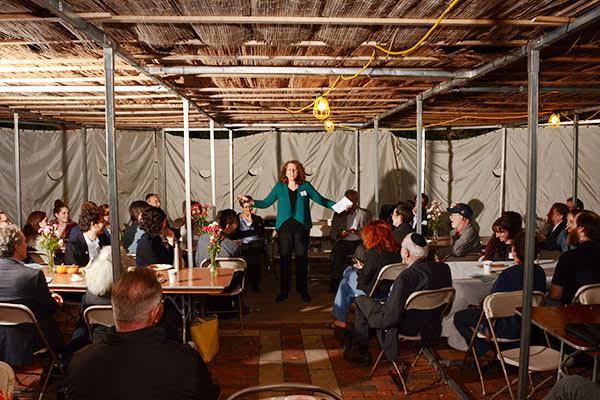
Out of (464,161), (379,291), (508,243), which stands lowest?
(379,291)

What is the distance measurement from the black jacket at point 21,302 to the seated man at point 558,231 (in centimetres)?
590

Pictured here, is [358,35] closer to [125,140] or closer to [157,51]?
[157,51]

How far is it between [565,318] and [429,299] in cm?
101

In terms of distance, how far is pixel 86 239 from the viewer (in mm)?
5895

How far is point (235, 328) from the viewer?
6285 mm

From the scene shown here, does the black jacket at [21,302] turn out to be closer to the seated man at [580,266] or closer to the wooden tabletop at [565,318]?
the wooden tabletop at [565,318]

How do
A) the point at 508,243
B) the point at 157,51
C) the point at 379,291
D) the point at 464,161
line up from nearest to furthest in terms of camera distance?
the point at 157,51 < the point at 379,291 < the point at 508,243 < the point at 464,161

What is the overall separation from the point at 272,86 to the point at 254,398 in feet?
10.6

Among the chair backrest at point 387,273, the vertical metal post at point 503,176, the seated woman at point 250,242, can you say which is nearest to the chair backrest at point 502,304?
the chair backrest at point 387,273

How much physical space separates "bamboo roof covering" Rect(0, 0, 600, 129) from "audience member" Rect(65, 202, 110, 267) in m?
1.37

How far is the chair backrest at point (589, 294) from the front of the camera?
423 cm

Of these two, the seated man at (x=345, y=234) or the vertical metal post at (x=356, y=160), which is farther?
the vertical metal post at (x=356, y=160)

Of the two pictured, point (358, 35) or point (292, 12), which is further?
point (358, 35)

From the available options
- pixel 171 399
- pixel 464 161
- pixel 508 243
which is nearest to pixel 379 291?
pixel 508 243
